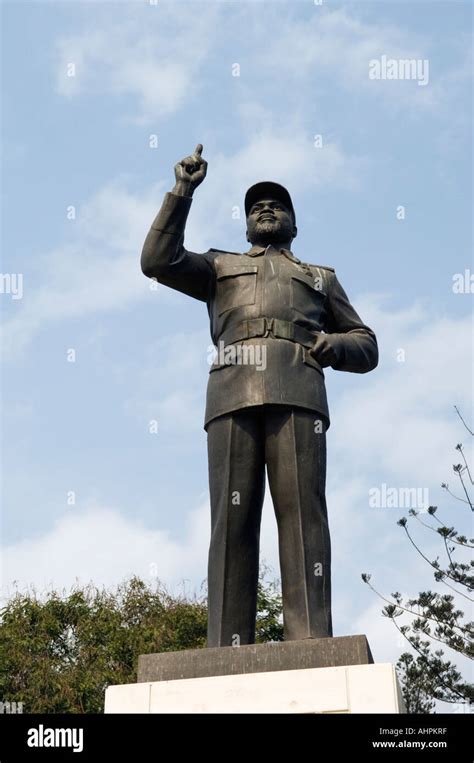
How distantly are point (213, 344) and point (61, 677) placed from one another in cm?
1612

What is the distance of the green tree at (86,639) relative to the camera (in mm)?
21922

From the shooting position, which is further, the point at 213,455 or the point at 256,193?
the point at 256,193

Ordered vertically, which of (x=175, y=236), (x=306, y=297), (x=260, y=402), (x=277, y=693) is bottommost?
(x=277, y=693)

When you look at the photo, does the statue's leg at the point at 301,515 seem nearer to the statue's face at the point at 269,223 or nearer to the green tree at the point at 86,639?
the statue's face at the point at 269,223

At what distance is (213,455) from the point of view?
723 cm

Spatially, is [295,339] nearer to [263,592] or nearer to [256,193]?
[256,193]

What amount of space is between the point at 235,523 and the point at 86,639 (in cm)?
1774

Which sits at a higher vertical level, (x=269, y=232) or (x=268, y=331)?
(x=269, y=232)

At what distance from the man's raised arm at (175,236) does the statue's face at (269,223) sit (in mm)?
573

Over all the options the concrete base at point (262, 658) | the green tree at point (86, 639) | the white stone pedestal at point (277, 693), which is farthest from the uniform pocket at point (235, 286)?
the green tree at point (86, 639)

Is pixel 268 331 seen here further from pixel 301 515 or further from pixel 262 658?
pixel 262 658

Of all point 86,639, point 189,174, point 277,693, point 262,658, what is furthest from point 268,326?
point 86,639

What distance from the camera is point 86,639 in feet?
78.1
